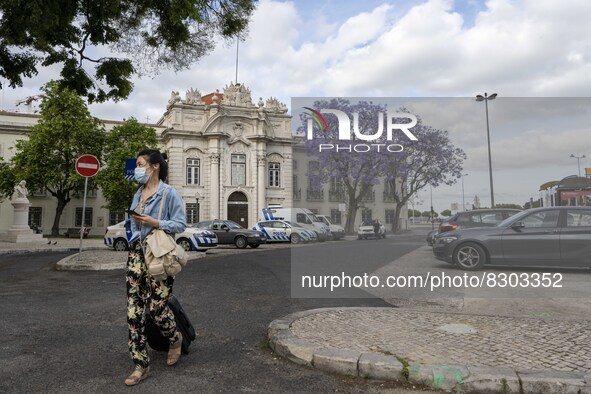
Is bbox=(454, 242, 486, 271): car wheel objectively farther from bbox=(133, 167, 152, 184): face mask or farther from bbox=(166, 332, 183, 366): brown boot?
bbox=(133, 167, 152, 184): face mask

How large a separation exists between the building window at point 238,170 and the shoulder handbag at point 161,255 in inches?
1387

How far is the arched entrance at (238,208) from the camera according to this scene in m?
38.0

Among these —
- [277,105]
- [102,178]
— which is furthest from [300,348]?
[277,105]

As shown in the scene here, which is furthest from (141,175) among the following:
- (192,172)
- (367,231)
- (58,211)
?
(192,172)

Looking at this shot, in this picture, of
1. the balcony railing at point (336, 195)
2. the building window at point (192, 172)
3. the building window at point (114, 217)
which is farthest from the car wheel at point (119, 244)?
the building window at point (114, 217)

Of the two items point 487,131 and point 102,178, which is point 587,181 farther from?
point 102,178

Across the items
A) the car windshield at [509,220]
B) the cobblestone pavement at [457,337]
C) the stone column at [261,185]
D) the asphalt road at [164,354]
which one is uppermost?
the stone column at [261,185]

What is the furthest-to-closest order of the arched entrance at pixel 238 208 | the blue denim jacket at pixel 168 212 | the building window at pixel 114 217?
the building window at pixel 114 217 < the arched entrance at pixel 238 208 < the blue denim jacket at pixel 168 212

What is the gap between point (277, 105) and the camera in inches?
1558

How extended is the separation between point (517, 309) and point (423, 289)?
1.46m

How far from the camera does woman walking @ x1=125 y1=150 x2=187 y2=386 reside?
11.2 ft

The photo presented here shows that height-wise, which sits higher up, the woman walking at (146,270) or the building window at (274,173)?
the building window at (274,173)

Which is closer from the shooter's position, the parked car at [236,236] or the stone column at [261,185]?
the parked car at [236,236]

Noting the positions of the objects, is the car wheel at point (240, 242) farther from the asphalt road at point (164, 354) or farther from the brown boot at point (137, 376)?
the brown boot at point (137, 376)
